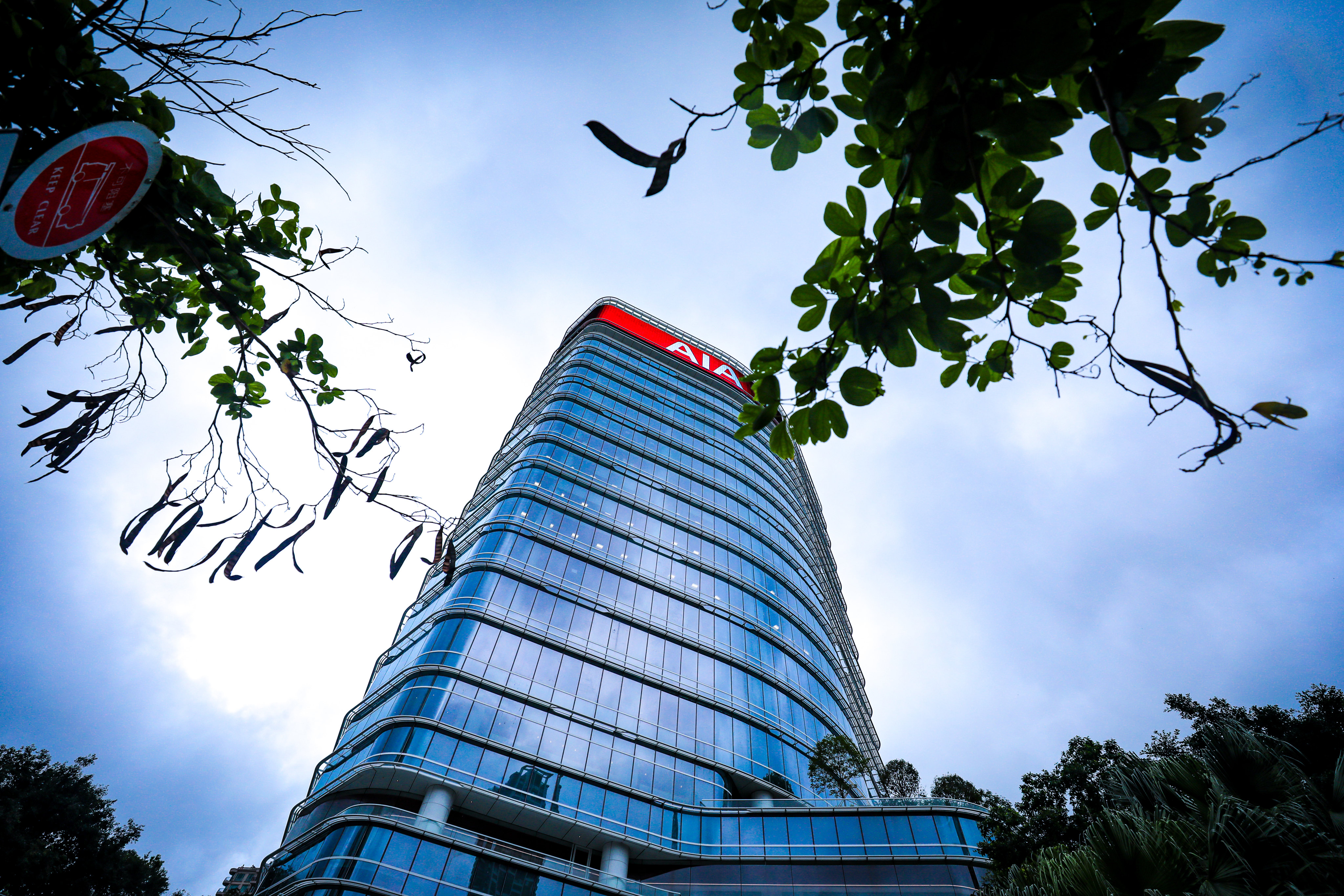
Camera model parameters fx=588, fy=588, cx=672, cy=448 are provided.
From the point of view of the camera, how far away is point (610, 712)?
21.6 m

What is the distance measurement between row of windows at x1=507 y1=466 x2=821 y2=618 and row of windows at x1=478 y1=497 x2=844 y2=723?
0.77m

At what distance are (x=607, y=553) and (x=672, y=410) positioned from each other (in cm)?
1330

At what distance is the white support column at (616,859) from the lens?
17828mm

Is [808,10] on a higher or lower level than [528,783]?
lower

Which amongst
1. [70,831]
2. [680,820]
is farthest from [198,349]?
[70,831]

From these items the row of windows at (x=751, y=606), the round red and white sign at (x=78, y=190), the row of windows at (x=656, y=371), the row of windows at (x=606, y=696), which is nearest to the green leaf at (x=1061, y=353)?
the round red and white sign at (x=78, y=190)

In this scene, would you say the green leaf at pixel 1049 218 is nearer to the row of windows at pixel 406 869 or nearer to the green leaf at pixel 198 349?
the green leaf at pixel 198 349

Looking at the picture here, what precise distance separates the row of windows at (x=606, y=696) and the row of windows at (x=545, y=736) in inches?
21.1

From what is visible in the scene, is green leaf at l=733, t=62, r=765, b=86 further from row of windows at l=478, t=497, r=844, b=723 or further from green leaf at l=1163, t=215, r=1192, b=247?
row of windows at l=478, t=497, r=844, b=723

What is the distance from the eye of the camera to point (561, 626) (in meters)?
23.1

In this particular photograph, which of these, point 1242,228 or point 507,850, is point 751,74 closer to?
point 1242,228

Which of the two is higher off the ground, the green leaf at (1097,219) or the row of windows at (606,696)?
the row of windows at (606,696)

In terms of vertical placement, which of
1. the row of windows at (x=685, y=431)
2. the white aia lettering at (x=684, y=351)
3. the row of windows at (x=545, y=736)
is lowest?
the row of windows at (x=545, y=736)

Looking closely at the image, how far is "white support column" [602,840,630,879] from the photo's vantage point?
17.8 meters
